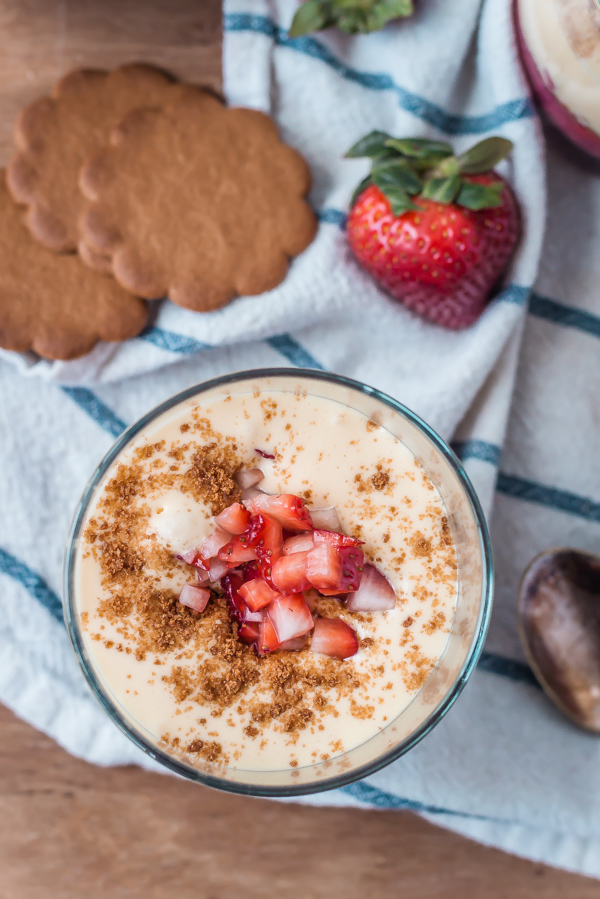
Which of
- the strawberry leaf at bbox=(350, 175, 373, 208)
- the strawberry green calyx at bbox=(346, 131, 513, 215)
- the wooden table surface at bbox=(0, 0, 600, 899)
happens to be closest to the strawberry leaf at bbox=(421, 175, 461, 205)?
the strawberry green calyx at bbox=(346, 131, 513, 215)

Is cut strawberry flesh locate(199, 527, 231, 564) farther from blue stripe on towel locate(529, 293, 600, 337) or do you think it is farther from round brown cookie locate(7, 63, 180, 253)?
blue stripe on towel locate(529, 293, 600, 337)

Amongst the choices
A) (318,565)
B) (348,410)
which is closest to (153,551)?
(318,565)

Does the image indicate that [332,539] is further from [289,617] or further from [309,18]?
[309,18]

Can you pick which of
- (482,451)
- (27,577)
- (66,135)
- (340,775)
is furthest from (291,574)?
(66,135)

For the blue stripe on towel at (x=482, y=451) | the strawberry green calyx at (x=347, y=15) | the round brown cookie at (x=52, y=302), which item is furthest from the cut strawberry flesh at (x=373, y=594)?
the strawberry green calyx at (x=347, y=15)

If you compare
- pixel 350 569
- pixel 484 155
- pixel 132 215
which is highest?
pixel 484 155

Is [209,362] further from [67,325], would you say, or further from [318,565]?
[318,565]
